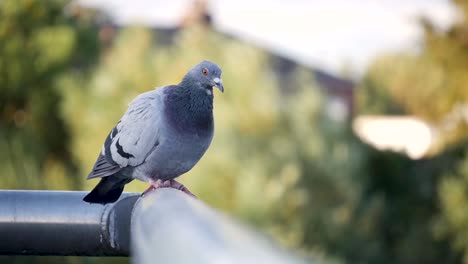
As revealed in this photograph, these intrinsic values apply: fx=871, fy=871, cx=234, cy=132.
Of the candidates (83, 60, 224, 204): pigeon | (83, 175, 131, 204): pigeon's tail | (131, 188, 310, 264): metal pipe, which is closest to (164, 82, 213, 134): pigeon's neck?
(83, 60, 224, 204): pigeon

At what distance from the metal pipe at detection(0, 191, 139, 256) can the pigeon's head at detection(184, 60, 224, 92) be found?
100 cm

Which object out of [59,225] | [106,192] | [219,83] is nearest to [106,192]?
[106,192]

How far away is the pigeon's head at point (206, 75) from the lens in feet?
9.67

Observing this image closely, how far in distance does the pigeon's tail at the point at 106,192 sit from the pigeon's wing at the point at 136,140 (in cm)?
6

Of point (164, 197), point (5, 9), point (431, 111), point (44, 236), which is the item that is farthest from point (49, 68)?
point (431, 111)

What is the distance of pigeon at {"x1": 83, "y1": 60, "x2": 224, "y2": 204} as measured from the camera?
2887mm

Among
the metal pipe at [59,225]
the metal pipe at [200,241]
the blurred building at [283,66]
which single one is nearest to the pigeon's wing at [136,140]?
the metal pipe at [59,225]

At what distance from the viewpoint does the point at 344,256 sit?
34.7 feet

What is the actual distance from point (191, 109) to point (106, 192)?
0.65m

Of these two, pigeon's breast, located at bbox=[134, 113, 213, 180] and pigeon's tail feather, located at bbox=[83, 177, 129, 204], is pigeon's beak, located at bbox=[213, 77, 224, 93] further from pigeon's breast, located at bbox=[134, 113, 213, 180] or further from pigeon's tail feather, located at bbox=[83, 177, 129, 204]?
pigeon's tail feather, located at bbox=[83, 177, 129, 204]

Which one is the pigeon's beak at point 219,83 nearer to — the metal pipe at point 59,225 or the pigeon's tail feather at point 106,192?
the pigeon's tail feather at point 106,192

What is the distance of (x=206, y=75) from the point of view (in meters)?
2.98

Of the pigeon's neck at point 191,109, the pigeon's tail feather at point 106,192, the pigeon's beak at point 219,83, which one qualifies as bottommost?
the pigeon's tail feather at point 106,192

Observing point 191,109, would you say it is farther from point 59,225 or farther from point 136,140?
point 59,225
